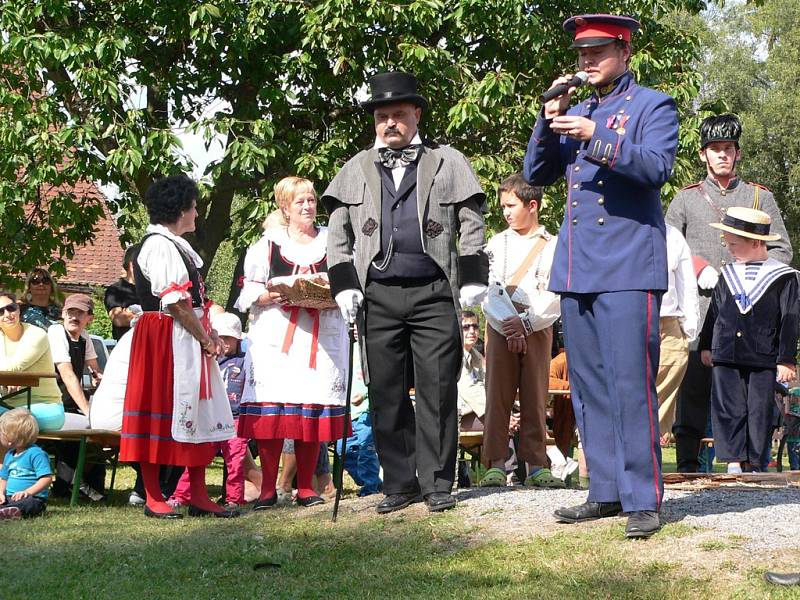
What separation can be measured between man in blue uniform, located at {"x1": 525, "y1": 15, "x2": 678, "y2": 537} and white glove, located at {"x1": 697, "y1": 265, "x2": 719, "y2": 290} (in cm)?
254

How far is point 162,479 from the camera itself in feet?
29.5

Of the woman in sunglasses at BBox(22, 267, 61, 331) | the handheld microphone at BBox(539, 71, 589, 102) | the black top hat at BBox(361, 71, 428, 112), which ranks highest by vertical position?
the black top hat at BBox(361, 71, 428, 112)

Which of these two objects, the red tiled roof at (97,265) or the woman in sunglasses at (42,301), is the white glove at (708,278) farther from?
the red tiled roof at (97,265)

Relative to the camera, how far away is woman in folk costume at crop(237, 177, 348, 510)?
7.46 m

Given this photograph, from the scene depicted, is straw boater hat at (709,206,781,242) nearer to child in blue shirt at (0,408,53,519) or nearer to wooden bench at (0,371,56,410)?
child in blue shirt at (0,408,53,519)

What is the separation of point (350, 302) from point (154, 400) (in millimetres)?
1687

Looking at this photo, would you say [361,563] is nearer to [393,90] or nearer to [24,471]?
[393,90]

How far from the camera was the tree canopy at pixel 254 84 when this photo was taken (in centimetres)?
1365

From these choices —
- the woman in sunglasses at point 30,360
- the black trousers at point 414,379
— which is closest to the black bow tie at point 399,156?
the black trousers at point 414,379

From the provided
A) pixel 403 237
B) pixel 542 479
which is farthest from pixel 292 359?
pixel 542 479

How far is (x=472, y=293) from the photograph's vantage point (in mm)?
6207

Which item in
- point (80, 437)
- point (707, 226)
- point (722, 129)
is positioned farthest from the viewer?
point (80, 437)

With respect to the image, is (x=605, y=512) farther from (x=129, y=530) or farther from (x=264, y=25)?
(x=264, y=25)

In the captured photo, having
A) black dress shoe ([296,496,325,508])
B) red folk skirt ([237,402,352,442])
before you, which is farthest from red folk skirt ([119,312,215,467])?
black dress shoe ([296,496,325,508])
